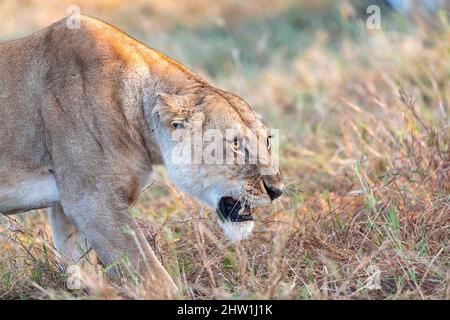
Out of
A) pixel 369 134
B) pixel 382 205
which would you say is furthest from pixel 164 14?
pixel 382 205

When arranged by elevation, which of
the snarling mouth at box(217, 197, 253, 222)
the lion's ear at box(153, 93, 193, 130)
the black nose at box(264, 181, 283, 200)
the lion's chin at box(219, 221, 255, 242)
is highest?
the lion's ear at box(153, 93, 193, 130)

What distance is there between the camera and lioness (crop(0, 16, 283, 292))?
364 centimetres

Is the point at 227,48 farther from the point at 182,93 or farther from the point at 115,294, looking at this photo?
the point at 115,294

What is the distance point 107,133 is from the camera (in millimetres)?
3688

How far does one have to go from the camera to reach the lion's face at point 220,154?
3.65 meters

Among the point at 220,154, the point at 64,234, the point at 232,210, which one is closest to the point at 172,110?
the point at 220,154

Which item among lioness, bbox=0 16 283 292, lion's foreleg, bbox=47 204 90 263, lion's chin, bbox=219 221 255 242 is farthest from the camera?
lion's foreleg, bbox=47 204 90 263

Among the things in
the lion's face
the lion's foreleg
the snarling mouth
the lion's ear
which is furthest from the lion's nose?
the lion's foreleg

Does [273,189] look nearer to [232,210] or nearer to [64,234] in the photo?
[232,210]

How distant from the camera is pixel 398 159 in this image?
4969mm

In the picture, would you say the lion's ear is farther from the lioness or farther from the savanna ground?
the savanna ground

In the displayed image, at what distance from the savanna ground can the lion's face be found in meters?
0.20

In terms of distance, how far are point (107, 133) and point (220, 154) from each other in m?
0.51

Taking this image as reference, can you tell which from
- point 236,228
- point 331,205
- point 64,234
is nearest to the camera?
point 236,228
